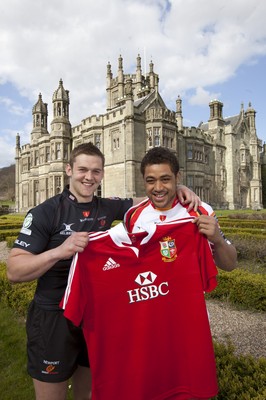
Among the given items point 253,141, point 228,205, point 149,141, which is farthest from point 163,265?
point 253,141

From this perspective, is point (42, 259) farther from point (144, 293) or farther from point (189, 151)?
point (189, 151)

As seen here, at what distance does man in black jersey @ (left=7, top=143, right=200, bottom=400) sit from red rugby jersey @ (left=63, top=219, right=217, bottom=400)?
0.29 metres

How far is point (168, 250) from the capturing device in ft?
7.95

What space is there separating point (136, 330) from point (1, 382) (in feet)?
9.45

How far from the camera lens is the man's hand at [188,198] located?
2549 mm

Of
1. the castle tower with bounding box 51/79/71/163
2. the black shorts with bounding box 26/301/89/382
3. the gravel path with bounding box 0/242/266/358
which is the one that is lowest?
the gravel path with bounding box 0/242/266/358

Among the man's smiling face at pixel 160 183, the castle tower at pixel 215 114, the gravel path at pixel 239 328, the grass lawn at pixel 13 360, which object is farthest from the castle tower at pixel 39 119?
the man's smiling face at pixel 160 183

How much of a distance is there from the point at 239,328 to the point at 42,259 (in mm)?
4877

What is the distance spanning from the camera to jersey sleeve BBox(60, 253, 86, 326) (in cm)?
224

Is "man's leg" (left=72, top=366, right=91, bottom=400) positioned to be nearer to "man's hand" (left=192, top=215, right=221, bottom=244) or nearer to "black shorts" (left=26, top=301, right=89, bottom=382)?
"black shorts" (left=26, top=301, right=89, bottom=382)

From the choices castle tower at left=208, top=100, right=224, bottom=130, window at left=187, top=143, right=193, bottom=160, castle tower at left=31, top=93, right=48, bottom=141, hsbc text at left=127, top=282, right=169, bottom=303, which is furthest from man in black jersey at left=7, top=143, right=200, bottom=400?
castle tower at left=208, top=100, right=224, bottom=130

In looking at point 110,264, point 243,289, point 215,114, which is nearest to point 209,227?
point 110,264

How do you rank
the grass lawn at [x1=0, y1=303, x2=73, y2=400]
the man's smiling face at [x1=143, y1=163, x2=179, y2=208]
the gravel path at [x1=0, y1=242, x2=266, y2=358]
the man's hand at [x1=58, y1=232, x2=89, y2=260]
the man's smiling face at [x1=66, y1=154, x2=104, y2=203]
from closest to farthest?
the man's hand at [x1=58, y1=232, x2=89, y2=260]
the man's smiling face at [x1=143, y1=163, x2=179, y2=208]
the man's smiling face at [x1=66, y1=154, x2=104, y2=203]
the grass lawn at [x1=0, y1=303, x2=73, y2=400]
the gravel path at [x1=0, y1=242, x2=266, y2=358]

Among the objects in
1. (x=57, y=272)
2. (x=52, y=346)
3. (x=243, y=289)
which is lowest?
(x=243, y=289)
